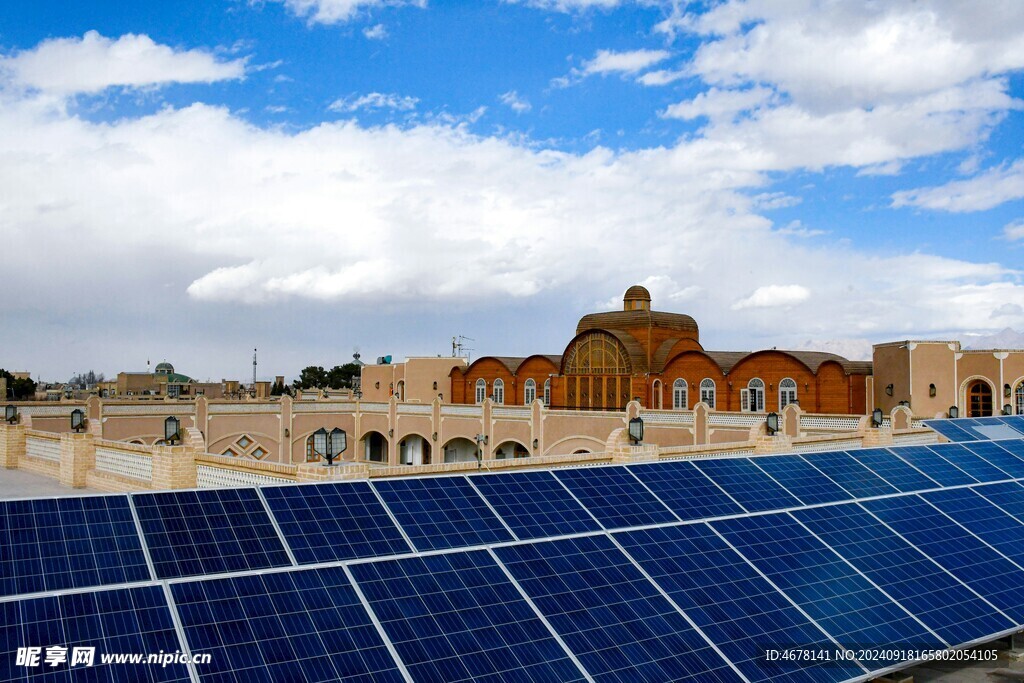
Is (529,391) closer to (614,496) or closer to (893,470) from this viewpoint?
(893,470)

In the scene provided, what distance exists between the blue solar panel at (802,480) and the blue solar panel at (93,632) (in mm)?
9868

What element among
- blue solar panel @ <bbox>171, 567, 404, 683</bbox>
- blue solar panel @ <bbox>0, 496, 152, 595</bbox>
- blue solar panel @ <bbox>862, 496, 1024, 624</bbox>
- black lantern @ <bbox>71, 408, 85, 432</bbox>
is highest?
black lantern @ <bbox>71, 408, 85, 432</bbox>

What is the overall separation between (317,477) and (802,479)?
8.46 m

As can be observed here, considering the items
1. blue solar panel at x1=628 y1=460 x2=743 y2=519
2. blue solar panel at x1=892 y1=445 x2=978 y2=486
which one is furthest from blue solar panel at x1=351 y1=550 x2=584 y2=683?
blue solar panel at x1=892 y1=445 x2=978 y2=486

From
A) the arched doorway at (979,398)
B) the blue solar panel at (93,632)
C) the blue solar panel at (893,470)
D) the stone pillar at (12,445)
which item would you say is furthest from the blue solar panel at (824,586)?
the arched doorway at (979,398)

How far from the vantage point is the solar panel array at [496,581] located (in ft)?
22.2

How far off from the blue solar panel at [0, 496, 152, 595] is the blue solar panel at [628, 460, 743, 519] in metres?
7.23

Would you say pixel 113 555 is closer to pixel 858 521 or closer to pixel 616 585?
pixel 616 585

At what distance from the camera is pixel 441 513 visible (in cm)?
972

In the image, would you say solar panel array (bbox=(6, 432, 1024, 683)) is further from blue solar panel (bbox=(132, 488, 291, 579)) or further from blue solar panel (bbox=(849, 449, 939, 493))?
blue solar panel (bbox=(849, 449, 939, 493))

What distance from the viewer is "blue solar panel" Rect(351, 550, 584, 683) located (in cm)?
713

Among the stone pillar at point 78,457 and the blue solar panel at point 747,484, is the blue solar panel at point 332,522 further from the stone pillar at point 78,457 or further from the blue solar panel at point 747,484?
the stone pillar at point 78,457

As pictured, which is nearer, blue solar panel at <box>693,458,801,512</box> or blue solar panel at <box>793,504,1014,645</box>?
blue solar panel at <box>793,504,1014,645</box>

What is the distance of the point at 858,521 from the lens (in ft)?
40.2
